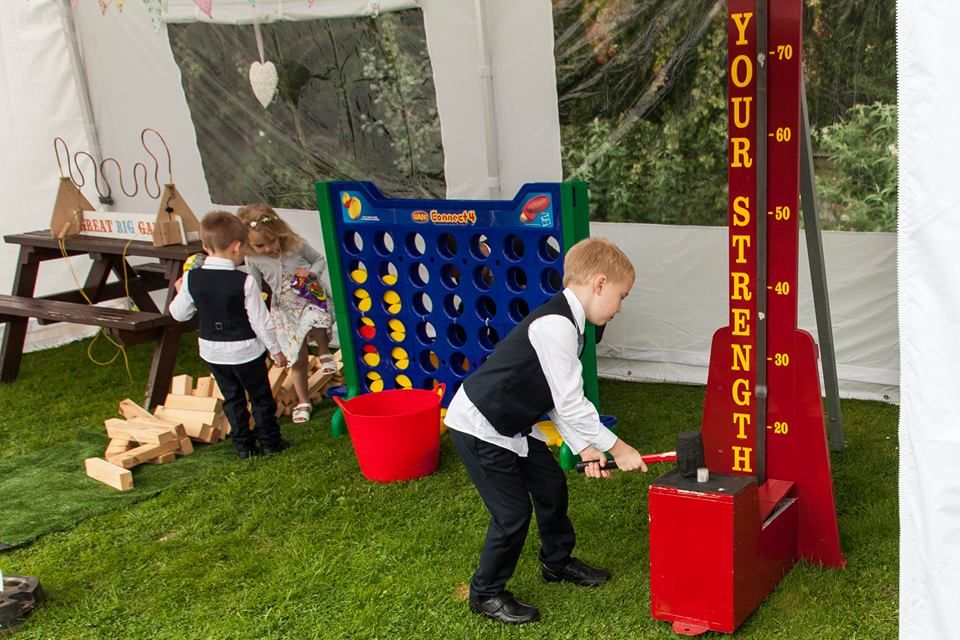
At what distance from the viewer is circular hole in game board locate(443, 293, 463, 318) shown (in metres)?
5.45

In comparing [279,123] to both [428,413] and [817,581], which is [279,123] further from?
[817,581]

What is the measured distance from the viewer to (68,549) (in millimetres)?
4383

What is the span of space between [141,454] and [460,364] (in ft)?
5.96

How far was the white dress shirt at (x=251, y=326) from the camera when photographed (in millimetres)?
5090

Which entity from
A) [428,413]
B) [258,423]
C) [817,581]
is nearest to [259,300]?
[258,423]

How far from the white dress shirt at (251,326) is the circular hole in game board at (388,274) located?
0.77 m

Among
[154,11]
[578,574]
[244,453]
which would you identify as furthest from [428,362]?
[154,11]

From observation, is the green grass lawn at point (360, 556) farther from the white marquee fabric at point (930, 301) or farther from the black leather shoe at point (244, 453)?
the white marquee fabric at point (930, 301)

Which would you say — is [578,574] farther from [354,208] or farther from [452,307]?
[354,208]

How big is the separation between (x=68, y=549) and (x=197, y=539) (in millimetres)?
577

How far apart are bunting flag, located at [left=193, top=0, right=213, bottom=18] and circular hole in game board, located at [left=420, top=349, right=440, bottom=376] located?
3.14m

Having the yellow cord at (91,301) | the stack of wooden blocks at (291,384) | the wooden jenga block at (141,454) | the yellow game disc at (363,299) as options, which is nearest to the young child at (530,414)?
the yellow game disc at (363,299)

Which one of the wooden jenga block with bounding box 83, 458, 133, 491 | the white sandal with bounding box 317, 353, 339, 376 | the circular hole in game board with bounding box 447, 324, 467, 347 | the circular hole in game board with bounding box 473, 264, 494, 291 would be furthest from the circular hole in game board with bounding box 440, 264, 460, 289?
the wooden jenga block with bounding box 83, 458, 133, 491

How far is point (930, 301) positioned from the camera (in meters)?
1.94
